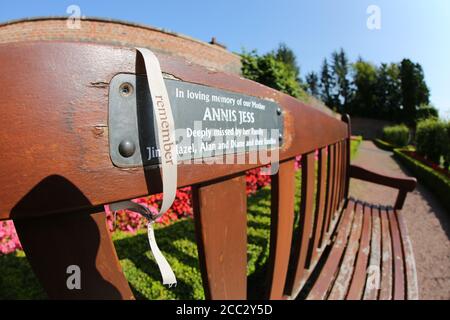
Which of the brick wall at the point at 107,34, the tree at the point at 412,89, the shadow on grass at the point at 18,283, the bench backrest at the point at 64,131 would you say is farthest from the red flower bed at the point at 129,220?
the tree at the point at 412,89

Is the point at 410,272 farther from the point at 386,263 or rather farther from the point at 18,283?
the point at 18,283

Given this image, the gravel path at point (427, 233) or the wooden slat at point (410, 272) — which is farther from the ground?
the wooden slat at point (410, 272)

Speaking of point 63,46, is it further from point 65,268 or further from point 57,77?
point 65,268

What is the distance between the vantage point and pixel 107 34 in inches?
514

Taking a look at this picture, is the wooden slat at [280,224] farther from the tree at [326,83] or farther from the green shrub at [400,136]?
the tree at [326,83]

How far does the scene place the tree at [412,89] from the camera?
5025cm

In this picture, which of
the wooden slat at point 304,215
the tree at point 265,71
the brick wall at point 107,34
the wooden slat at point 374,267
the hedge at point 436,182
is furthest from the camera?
the brick wall at point 107,34

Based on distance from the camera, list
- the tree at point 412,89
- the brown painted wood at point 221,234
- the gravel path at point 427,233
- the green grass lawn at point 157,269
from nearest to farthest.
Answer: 1. the brown painted wood at point 221,234
2. the green grass lawn at point 157,269
3. the gravel path at point 427,233
4. the tree at point 412,89

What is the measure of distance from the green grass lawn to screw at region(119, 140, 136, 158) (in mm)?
1831

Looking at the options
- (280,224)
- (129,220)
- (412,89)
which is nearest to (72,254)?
(280,224)

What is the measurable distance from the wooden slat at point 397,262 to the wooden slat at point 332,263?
0.40 m

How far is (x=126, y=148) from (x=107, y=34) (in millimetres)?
14926
